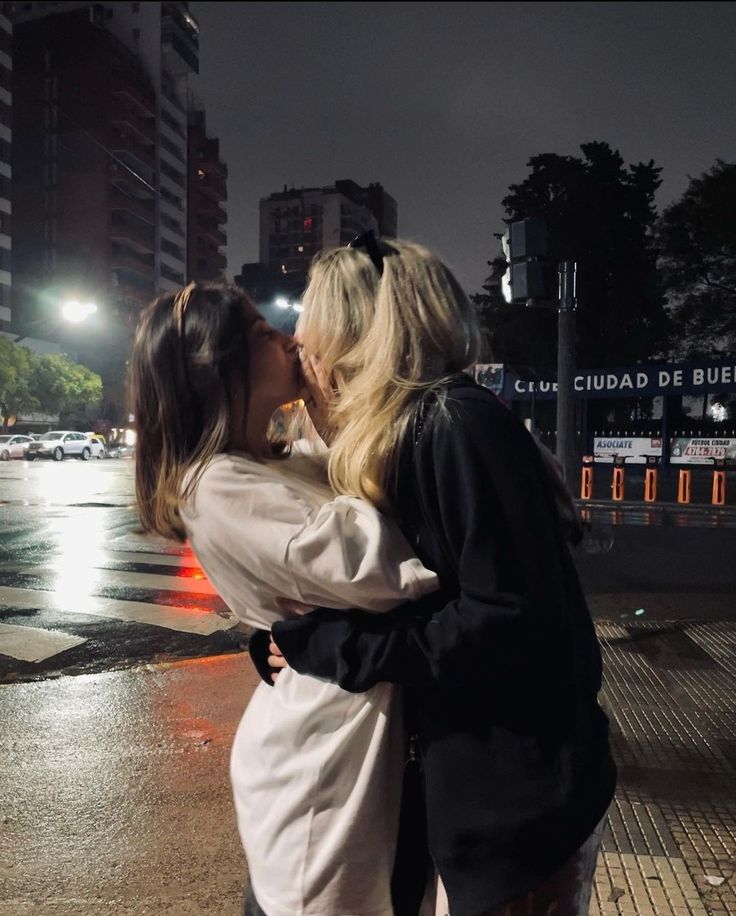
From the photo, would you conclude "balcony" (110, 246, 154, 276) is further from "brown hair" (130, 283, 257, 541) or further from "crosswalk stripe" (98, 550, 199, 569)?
"brown hair" (130, 283, 257, 541)

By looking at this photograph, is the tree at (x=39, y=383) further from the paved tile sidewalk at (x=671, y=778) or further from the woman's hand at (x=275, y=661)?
the woman's hand at (x=275, y=661)

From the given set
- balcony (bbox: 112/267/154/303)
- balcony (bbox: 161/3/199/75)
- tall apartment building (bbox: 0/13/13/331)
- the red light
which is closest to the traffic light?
the red light

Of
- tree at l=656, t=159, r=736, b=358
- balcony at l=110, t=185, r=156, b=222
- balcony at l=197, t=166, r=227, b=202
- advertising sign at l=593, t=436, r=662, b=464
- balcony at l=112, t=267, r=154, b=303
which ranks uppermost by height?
balcony at l=197, t=166, r=227, b=202

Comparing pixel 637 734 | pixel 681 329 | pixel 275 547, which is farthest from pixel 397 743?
pixel 681 329

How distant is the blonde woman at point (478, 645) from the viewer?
4.00 feet

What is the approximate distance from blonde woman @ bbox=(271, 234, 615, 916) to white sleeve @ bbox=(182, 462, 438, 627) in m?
0.05

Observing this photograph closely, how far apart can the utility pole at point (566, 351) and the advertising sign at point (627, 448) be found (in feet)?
48.4

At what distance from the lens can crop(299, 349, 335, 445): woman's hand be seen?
1.57 m

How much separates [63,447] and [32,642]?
3682cm

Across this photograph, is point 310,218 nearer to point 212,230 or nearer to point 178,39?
point 212,230

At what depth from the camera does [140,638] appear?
6309 millimetres

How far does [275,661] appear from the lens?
58.7 inches

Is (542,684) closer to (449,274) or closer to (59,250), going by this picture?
(449,274)

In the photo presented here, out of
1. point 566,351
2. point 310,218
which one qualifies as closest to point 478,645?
point 566,351
